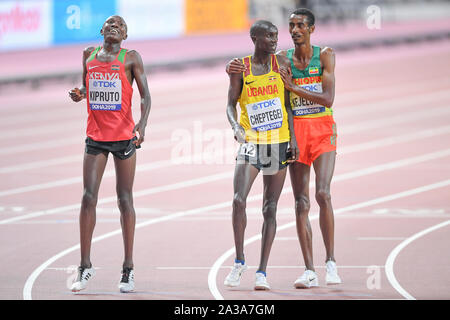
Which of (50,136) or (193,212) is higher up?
(50,136)

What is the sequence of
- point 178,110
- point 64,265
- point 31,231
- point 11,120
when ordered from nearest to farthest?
point 64,265
point 31,231
point 11,120
point 178,110

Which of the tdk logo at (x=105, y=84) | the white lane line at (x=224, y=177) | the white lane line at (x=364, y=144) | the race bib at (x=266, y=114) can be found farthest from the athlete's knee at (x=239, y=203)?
the white lane line at (x=364, y=144)

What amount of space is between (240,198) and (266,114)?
→ 711 millimetres

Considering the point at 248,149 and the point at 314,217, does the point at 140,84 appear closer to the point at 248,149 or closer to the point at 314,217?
the point at 248,149

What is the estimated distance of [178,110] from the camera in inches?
779

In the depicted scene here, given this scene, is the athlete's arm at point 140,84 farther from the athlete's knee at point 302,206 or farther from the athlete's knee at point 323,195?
the athlete's knee at point 323,195

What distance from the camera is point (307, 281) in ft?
23.3

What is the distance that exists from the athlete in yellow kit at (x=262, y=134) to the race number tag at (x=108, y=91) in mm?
912

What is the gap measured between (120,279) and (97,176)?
0.88m

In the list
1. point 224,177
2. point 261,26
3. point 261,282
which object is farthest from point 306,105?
point 224,177

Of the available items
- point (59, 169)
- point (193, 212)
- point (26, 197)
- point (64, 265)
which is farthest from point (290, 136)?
point (59, 169)

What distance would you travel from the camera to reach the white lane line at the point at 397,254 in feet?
23.1
